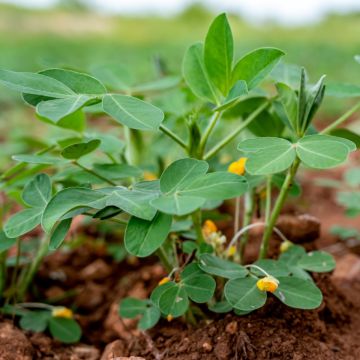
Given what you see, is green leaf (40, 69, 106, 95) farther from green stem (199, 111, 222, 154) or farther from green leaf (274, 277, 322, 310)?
green leaf (274, 277, 322, 310)

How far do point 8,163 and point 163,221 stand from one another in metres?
1.59

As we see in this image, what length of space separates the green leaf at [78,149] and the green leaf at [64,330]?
1.48 ft

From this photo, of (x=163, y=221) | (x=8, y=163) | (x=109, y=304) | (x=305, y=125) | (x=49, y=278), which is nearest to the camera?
(x=163, y=221)

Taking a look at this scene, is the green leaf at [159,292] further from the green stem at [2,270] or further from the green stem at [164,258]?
the green stem at [2,270]

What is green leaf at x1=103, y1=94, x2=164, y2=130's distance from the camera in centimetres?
101

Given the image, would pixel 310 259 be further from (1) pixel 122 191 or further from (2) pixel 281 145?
(1) pixel 122 191

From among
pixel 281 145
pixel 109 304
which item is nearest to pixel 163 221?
pixel 281 145

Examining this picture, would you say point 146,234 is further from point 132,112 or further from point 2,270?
point 2,270

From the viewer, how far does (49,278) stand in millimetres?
1822

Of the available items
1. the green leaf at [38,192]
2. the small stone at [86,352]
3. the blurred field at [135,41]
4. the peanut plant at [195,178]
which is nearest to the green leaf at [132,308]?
the peanut plant at [195,178]

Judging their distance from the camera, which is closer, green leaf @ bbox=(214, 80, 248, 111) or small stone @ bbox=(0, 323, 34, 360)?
green leaf @ bbox=(214, 80, 248, 111)

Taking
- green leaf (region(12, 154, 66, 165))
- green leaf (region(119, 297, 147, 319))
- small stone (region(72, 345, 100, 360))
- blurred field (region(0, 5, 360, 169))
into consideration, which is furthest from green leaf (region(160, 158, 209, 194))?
blurred field (region(0, 5, 360, 169))

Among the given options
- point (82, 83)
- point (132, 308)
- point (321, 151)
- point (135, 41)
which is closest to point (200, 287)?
point (132, 308)

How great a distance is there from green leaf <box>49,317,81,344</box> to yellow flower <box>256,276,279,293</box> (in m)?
0.56
